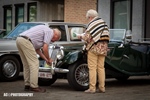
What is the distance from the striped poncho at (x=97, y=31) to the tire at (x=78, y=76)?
0.71 meters

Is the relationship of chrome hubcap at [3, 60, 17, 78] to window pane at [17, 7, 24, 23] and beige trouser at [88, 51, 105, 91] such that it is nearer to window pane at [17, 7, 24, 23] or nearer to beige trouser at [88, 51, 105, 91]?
beige trouser at [88, 51, 105, 91]

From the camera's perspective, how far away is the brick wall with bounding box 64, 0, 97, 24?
→ 1791cm

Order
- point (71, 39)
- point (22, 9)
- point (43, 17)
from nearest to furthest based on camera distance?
point (71, 39), point (43, 17), point (22, 9)

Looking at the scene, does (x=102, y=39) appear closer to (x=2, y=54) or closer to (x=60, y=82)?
(x=60, y=82)

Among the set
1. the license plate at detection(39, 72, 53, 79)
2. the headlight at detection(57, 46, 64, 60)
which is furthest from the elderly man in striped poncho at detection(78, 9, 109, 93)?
the license plate at detection(39, 72, 53, 79)

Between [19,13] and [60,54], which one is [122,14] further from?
[19,13]

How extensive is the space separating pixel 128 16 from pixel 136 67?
6.65 meters

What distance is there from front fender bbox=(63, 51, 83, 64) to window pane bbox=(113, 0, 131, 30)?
775 centimetres

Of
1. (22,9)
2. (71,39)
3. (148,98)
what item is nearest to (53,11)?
(22,9)

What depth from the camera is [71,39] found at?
10.8 meters

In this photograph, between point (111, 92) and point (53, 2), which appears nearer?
point (111, 92)

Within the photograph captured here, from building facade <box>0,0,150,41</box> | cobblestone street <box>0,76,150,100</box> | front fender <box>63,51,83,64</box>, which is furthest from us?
building facade <box>0,0,150,41</box>

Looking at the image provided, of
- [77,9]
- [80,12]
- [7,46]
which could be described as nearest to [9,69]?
[7,46]

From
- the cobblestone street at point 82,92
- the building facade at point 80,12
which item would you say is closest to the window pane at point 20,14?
the building facade at point 80,12
